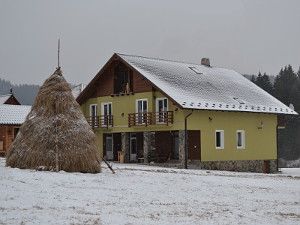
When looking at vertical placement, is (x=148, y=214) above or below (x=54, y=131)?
below

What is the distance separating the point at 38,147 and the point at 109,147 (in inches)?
783

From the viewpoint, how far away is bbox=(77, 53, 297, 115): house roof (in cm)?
3256

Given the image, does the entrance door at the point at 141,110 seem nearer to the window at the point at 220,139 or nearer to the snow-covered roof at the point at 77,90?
the window at the point at 220,139

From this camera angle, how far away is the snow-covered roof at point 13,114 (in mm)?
44622

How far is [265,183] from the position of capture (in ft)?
69.6

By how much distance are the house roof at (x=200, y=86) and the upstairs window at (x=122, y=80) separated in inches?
36.2

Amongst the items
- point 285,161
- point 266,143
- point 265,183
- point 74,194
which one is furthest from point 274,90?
point 74,194

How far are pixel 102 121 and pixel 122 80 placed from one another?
352cm

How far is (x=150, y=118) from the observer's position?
3331 centimetres

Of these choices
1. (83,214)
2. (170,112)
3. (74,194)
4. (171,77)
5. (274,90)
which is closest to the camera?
(83,214)

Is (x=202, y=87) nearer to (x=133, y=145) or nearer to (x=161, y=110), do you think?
(x=161, y=110)

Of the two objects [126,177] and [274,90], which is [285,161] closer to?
[274,90]

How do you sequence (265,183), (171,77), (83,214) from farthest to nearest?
(171,77), (265,183), (83,214)

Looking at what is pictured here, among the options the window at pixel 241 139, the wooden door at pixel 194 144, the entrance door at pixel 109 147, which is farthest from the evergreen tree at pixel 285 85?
the wooden door at pixel 194 144
